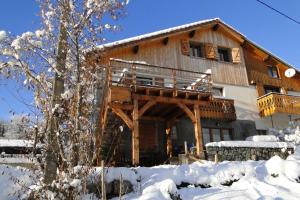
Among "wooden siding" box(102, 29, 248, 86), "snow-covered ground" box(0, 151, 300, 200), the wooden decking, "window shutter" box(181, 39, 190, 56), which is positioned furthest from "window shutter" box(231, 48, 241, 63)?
"snow-covered ground" box(0, 151, 300, 200)

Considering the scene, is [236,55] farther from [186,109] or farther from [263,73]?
[186,109]

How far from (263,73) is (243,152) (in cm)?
944

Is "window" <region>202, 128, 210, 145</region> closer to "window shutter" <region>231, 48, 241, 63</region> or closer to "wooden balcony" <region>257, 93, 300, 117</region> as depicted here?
"wooden balcony" <region>257, 93, 300, 117</region>

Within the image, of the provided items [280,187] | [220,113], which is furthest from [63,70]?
[220,113]

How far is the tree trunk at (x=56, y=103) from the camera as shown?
24.2 feet

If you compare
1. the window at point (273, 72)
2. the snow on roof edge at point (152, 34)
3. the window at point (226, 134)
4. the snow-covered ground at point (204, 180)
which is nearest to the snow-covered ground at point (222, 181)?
the snow-covered ground at point (204, 180)

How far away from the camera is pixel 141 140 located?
1669 centimetres

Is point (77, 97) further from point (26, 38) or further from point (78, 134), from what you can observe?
point (26, 38)

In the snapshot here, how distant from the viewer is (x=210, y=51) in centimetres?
2117

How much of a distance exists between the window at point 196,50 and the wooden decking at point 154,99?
8.05 ft

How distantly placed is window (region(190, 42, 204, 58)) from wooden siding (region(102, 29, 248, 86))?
0.30 m

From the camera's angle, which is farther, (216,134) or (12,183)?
(216,134)

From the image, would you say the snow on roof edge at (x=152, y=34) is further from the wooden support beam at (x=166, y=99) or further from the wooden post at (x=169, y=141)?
the wooden post at (x=169, y=141)

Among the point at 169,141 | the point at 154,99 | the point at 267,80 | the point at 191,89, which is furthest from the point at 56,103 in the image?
the point at 267,80
